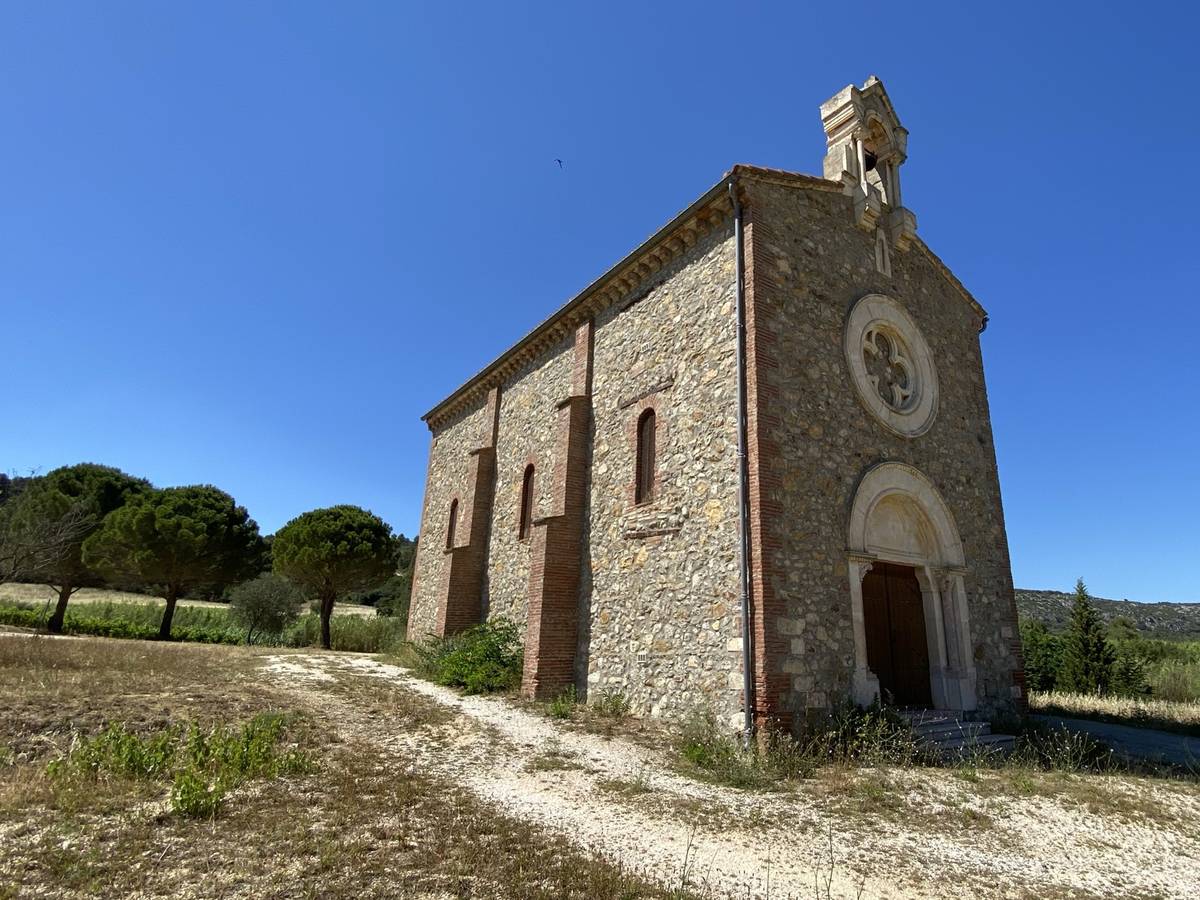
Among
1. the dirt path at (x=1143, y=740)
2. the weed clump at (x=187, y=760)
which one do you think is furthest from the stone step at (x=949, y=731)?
the weed clump at (x=187, y=760)

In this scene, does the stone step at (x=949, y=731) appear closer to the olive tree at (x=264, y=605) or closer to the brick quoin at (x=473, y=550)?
the brick quoin at (x=473, y=550)

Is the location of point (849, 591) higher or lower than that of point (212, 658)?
higher

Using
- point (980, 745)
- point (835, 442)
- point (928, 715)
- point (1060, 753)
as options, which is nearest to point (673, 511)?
point (835, 442)

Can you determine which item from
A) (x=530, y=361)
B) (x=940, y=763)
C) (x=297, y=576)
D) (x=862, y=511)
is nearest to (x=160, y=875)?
(x=940, y=763)

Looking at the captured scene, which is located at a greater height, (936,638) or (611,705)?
(936,638)

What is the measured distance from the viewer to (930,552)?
11.9 metres

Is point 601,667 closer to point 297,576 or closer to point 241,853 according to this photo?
point 241,853

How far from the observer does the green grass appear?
83.8ft

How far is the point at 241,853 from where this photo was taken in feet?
14.4

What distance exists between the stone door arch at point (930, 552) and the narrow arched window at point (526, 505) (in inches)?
306

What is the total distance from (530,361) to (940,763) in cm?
1241

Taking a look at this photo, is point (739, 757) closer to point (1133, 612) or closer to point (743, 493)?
point (743, 493)

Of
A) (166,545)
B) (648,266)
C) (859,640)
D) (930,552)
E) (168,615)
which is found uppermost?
(648,266)

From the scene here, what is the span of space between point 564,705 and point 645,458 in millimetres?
4564
